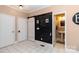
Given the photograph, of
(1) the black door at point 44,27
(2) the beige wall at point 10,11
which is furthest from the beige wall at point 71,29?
(2) the beige wall at point 10,11

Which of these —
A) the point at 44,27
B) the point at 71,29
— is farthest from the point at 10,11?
the point at 71,29

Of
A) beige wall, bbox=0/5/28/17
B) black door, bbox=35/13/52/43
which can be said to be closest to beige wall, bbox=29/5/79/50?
black door, bbox=35/13/52/43

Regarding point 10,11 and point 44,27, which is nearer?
point 10,11

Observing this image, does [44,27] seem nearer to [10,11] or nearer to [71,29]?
[71,29]

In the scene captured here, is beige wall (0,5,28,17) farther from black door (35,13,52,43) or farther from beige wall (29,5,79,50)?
beige wall (29,5,79,50)

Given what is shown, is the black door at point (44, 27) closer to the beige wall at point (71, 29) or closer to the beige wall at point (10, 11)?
the beige wall at point (71, 29)

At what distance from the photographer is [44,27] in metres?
4.70

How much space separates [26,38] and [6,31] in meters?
2.18

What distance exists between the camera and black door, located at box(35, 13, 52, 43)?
4.38 m

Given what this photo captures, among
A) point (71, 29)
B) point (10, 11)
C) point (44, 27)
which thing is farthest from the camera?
point (44, 27)

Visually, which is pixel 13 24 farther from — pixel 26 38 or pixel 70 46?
pixel 70 46

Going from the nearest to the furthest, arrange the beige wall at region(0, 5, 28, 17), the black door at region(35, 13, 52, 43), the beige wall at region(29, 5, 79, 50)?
the beige wall at region(29, 5, 79, 50) < the beige wall at region(0, 5, 28, 17) < the black door at region(35, 13, 52, 43)

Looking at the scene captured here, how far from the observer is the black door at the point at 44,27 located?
4377 mm

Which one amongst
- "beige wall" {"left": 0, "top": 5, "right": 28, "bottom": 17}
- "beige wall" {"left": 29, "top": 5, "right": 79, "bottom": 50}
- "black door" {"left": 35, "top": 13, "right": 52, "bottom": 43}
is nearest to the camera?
"beige wall" {"left": 29, "top": 5, "right": 79, "bottom": 50}
